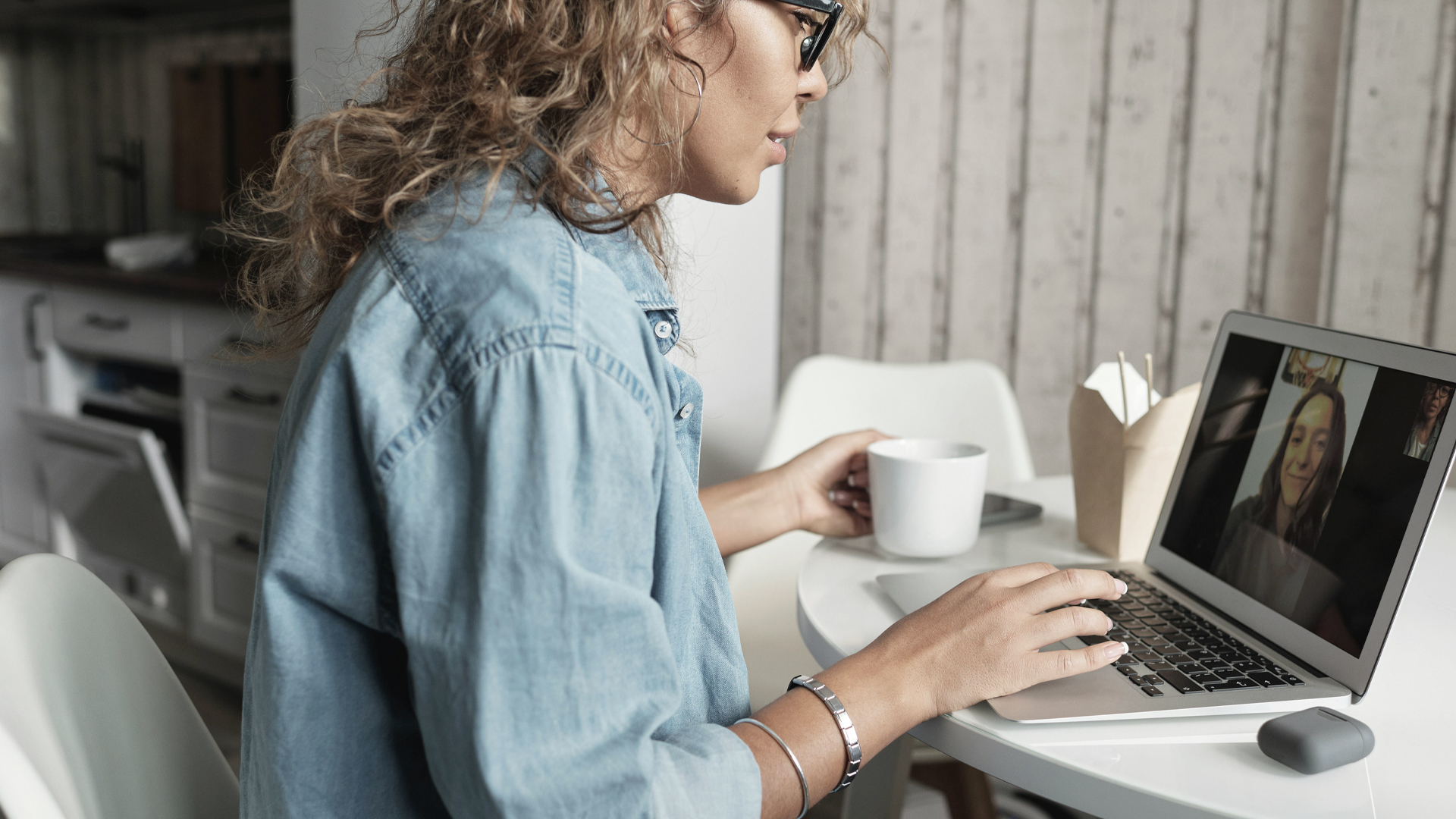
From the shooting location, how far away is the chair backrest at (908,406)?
167 cm

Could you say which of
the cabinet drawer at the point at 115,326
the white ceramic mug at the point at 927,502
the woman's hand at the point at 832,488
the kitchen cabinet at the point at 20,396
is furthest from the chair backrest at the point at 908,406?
the kitchen cabinet at the point at 20,396

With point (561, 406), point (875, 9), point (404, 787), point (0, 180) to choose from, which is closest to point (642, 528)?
point (561, 406)

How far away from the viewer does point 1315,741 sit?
1.95 feet

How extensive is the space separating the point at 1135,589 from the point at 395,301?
2.14 ft

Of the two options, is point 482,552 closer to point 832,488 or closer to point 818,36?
point 818,36

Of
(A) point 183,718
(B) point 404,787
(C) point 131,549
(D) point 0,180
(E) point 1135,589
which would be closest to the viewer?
(B) point 404,787

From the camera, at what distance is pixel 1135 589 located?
0.88 metres

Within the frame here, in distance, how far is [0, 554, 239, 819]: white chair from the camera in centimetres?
60

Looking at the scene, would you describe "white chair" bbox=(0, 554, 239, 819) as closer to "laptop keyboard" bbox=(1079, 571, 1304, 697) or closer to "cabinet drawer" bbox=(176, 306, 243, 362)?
"laptop keyboard" bbox=(1079, 571, 1304, 697)

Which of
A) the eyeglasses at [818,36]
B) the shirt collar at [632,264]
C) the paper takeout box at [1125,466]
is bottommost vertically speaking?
the paper takeout box at [1125,466]

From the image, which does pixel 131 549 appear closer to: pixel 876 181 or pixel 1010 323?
pixel 876 181

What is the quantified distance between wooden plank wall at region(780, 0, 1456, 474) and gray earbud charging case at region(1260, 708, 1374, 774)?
1.26m

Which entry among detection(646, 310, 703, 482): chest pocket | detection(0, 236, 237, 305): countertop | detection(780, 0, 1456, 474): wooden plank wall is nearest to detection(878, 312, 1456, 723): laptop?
detection(646, 310, 703, 482): chest pocket

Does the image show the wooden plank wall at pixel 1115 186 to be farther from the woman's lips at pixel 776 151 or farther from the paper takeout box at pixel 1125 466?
the woman's lips at pixel 776 151
